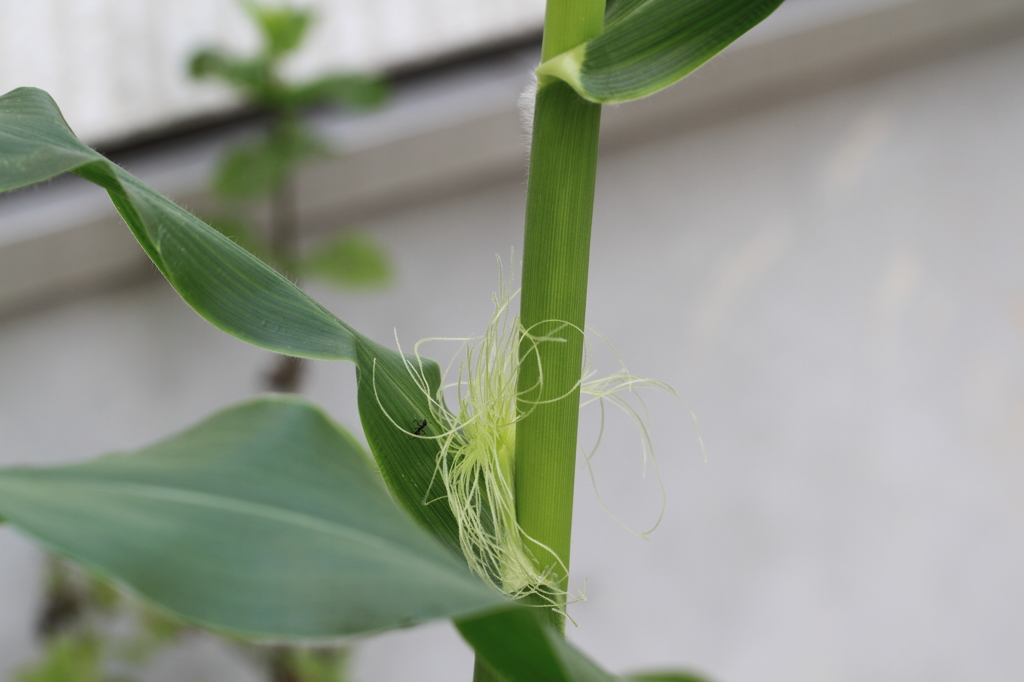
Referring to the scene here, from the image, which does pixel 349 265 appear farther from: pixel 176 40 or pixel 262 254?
pixel 176 40

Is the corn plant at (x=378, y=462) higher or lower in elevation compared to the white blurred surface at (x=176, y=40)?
lower

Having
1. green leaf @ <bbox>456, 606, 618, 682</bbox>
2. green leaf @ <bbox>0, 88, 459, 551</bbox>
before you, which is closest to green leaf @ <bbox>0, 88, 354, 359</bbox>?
green leaf @ <bbox>0, 88, 459, 551</bbox>

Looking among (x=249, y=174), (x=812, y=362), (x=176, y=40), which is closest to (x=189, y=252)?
(x=249, y=174)

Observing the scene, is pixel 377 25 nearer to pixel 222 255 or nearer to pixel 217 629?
pixel 222 255

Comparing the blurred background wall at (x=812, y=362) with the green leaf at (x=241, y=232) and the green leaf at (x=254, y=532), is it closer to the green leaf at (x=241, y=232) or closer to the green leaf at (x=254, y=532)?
the green leaf at (x=241, y=232)

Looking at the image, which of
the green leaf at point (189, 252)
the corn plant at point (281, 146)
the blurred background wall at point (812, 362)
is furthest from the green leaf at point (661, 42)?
the blurred background wall at point (812, 362)

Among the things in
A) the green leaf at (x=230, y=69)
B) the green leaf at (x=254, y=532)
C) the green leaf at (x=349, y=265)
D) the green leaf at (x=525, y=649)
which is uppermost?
the green leaf at (x=230, y=69)

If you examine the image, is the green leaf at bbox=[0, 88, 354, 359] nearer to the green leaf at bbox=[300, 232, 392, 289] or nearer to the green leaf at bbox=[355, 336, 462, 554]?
the green leaf at bbox=[355, 336, 462, 554]

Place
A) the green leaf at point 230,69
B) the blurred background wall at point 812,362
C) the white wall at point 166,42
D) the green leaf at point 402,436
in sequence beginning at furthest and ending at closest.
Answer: the blurred background wall at point 812,362 → the white wall at point 166,42 → the green leaf at point 230,69 → the green leaf at point 402,436
